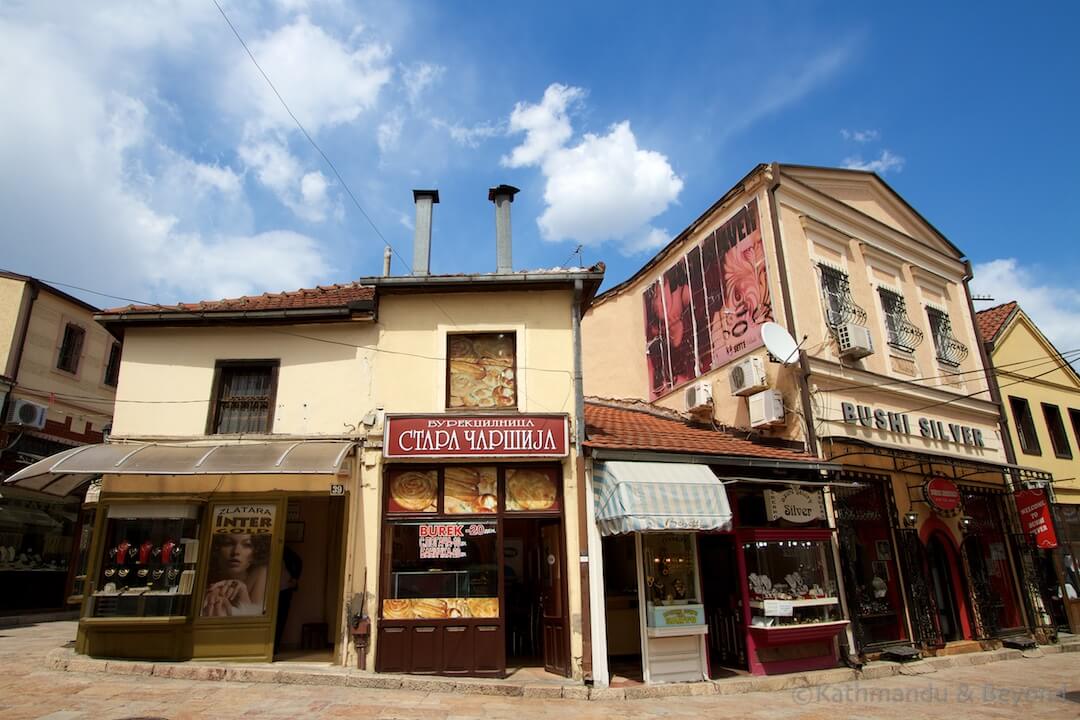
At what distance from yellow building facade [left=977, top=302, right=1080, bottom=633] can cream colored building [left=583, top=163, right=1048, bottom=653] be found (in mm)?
1350

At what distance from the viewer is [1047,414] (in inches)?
682

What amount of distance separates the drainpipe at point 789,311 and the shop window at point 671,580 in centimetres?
326

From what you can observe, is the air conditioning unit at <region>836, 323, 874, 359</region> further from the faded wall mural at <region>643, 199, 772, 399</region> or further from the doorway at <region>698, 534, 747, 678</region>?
the doorway at <region>698, 534, 747, 678</region>

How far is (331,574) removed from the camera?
1153 cm

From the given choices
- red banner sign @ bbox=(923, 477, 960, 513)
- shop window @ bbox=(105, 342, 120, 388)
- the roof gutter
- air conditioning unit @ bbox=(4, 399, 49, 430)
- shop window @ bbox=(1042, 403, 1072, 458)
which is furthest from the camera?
shop window @ bbox=(105, 342, 120, 388)

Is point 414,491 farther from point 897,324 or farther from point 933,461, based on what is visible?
point 897,324

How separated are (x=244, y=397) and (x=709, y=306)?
9747mm

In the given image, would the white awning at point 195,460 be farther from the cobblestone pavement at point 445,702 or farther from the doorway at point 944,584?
the doorway at point 944,584

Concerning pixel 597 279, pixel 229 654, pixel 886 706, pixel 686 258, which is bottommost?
pixel 886 706

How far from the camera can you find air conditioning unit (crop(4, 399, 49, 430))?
49.3 feet

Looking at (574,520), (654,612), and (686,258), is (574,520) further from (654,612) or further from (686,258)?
(686,258)

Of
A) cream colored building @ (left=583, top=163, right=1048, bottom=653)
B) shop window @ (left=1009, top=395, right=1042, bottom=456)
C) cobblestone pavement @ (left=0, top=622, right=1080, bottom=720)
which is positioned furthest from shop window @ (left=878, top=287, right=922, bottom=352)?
cobblestone pavement @ (left=0, top=622, right=1080, bottom=720)

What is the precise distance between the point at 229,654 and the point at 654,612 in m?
6.37

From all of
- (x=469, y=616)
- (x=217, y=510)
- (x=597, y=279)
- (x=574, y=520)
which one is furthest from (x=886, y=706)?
(x=217, y=510)
